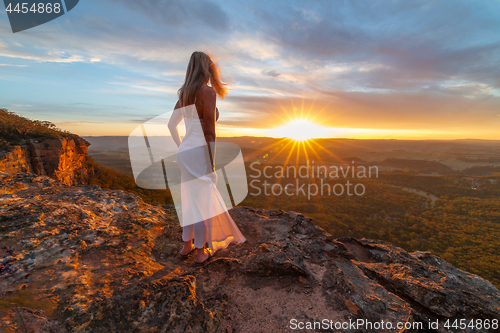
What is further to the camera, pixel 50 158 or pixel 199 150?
pixel 50 158

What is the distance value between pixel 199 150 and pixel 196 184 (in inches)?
19.5

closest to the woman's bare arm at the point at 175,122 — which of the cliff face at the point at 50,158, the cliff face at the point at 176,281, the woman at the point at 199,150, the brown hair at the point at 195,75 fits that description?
the woman at the point at 199,150

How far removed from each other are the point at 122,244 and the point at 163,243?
636 mm

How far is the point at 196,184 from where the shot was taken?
285 centimetres

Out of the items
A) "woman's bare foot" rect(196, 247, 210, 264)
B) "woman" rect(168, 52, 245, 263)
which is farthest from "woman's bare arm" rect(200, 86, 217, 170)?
"woman's bare foot" rect(196, 247, 210, 264)

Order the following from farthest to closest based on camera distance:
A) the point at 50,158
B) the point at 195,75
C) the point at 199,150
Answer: the point at 50,158, the point at 199,150, the point at 195,75

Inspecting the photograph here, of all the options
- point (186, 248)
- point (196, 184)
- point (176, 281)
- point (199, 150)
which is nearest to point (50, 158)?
point (186, 248)

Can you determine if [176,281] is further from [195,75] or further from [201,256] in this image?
[195,75]

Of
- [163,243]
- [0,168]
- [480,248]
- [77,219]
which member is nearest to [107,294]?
[163,243]

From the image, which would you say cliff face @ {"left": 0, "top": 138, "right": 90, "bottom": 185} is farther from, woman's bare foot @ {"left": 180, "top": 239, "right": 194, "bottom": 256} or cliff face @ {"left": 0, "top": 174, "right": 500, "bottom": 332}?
woman's bare foot @ {"left": 180, "top": 239, "right": 194, "bottom": 256}

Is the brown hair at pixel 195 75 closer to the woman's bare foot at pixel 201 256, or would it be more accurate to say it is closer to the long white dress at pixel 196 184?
the long white dress at pixel 196 184

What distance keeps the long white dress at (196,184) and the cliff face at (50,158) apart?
5508mm

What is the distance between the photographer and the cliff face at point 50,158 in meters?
5.66

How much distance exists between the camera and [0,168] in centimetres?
498
